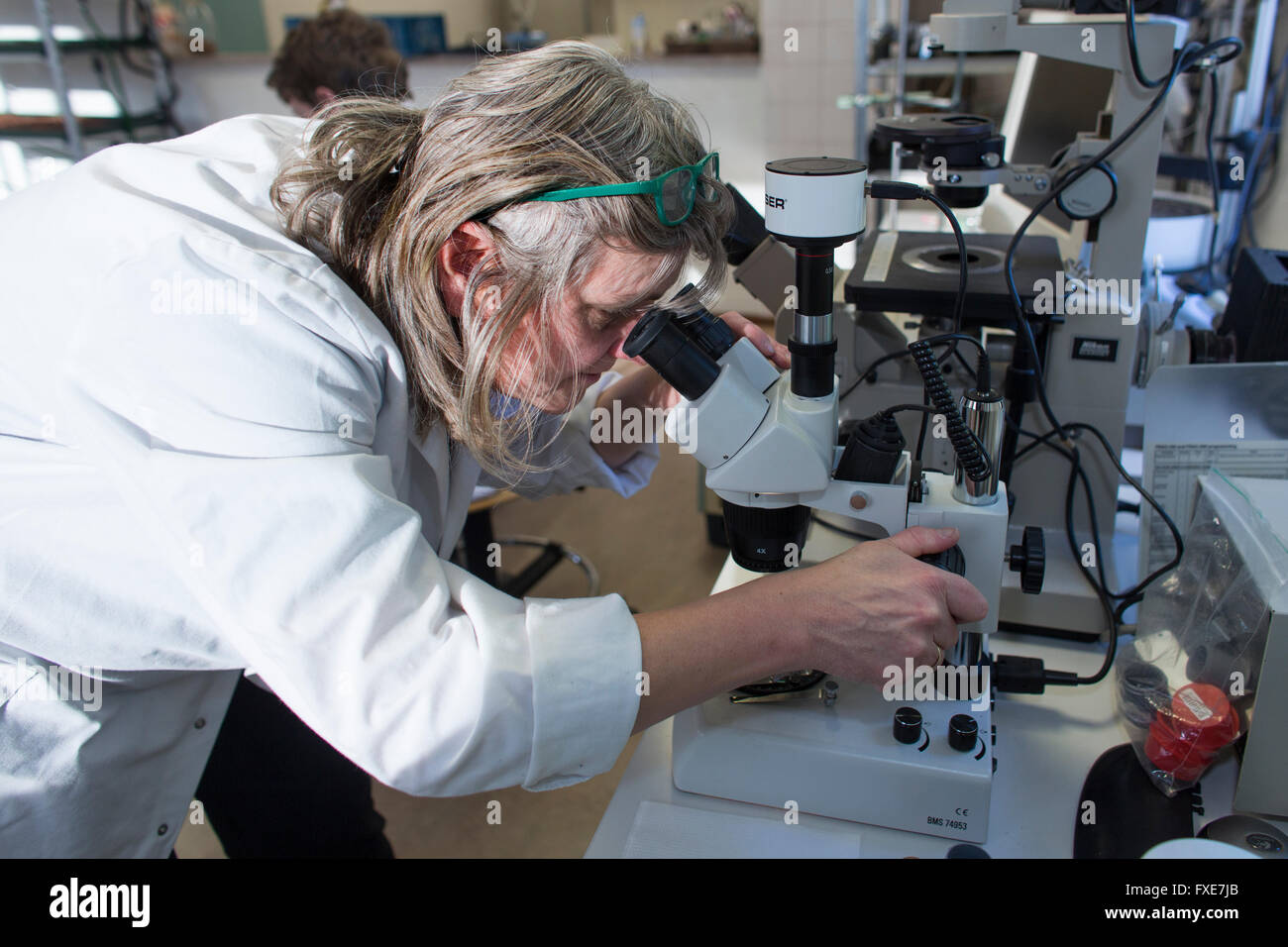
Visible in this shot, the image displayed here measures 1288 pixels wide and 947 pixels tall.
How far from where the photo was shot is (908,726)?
0.79 meters

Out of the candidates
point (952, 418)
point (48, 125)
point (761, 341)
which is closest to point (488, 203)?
point (761, 341)

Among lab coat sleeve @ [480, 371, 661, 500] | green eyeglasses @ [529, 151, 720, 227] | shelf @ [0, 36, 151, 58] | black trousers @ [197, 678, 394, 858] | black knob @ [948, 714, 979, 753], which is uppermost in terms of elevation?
shelf @ [0, 36, 151, 58]

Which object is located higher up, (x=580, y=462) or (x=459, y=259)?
(x=459, y=259)

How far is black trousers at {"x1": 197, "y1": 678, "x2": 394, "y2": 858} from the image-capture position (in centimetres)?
114

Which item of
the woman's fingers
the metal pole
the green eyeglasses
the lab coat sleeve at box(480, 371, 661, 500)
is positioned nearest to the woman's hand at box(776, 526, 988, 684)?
the woman's fingers

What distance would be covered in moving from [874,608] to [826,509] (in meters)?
0.11

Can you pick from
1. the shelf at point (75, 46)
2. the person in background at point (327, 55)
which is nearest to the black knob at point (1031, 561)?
the person in background at point (327, 55)

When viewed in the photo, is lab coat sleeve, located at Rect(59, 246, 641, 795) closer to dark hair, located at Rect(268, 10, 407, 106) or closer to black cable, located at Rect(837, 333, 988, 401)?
black cable, located at Rect(837, 333, 988, 401)

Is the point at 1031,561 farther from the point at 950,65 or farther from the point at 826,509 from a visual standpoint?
the point at 950,65

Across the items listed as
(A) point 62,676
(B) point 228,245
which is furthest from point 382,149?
(A) point 62,676

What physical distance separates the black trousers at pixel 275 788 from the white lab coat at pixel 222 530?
278 mm

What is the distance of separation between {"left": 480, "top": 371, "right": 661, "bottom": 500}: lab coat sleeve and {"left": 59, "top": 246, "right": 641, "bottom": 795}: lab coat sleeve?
0.48 meters

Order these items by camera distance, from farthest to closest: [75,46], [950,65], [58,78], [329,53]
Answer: [75,46] < [58,78] < [950,65] < [329,53]
